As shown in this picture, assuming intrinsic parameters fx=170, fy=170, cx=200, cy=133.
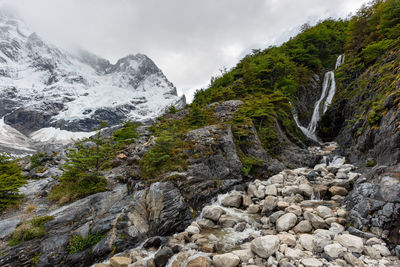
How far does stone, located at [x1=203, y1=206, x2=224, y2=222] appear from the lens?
8.04 m

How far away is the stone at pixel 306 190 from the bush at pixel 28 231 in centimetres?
1127

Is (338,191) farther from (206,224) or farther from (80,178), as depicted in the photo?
(80,178)

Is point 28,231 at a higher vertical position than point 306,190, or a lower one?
higher

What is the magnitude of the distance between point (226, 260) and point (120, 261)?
345 cm

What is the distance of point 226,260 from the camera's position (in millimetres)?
5242

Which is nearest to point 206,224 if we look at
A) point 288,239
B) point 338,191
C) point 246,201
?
point 246,201

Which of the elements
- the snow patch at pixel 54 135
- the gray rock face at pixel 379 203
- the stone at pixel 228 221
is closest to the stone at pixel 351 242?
the gray rock face at pixel 379 203

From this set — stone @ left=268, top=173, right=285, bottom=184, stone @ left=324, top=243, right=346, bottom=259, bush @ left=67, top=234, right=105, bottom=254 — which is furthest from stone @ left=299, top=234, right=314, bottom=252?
bush @ left=67, top=234, right=105, bottom=254

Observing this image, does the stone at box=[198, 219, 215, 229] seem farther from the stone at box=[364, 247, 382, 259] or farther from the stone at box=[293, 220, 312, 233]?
the stone at box=[364, 247, 382, 259]

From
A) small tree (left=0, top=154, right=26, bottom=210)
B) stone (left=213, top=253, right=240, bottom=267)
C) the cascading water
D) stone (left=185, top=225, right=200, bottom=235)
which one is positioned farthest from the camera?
the cascading water

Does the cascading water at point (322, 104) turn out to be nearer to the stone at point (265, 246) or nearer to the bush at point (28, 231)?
the stone at point (265, 246)

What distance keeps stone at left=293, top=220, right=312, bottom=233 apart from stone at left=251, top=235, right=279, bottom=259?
4.33 feet

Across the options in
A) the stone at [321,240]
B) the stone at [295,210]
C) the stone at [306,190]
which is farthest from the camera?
the stone at [306,190]

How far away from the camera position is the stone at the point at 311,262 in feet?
15.4
